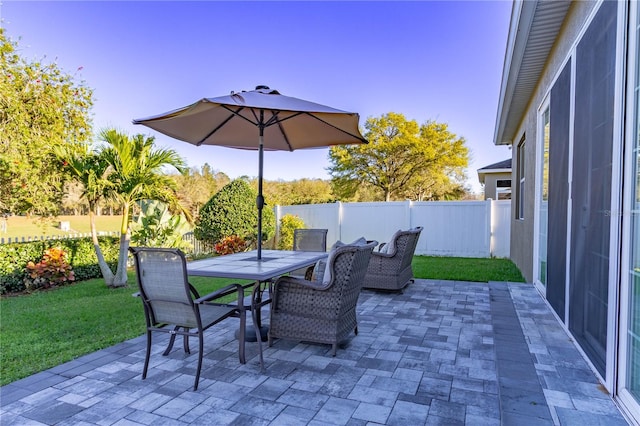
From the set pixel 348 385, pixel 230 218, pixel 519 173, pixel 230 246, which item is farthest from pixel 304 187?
pixel 348 385

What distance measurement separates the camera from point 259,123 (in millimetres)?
4145

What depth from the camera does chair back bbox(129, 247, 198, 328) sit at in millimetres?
2643

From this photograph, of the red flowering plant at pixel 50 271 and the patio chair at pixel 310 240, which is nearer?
the patio chair at pixel 310 240

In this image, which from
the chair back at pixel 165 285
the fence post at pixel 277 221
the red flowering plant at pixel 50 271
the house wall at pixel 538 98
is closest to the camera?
the chair back at pixel 165 285

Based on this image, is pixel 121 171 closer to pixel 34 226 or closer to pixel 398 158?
pixel 34 226

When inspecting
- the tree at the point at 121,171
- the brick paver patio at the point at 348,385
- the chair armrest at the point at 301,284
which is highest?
the tree at the point at 121,171

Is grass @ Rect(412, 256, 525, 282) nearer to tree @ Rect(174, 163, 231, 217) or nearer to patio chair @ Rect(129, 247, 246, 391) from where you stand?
patio chair @ Rect(129, 247, 246, 391)

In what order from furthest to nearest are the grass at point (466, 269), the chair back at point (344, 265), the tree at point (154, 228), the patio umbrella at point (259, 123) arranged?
the tree at point (154, 228)
the grass at point (466, 269)
the patio umbrella at point (259, 123)
the chair back at point (344, 265)

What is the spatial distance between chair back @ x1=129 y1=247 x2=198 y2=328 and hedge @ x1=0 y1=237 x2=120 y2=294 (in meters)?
5.17

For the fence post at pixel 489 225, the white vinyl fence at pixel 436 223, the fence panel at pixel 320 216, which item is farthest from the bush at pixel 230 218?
the fence post at pixel 489 225

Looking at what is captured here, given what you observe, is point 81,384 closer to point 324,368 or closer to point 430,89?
point 324,368

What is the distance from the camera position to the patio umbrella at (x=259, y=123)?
133 inches

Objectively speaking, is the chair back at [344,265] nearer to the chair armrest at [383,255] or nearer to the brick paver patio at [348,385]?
the brick paver patio at [348,385]

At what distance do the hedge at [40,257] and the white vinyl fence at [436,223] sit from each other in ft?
20.4
